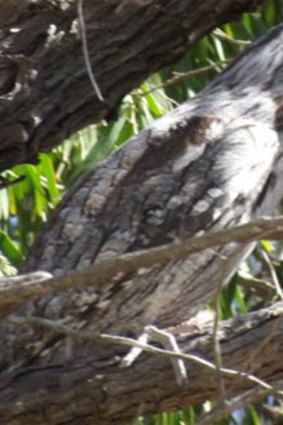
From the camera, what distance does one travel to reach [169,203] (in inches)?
98.8

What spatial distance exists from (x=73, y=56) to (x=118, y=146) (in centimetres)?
82

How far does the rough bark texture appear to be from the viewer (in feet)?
6.80

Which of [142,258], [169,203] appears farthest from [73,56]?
[142,258]

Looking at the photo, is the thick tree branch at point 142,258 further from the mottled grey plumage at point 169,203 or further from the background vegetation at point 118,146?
the background vegetation at point 118,146

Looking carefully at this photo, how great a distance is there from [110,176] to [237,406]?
3.62ft

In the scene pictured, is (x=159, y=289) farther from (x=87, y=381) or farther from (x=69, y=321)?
(x=87, y=381)

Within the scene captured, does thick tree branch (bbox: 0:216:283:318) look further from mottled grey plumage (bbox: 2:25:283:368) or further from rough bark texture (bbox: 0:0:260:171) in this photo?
mottled grey plumage (bbox: 2:25:283:368)

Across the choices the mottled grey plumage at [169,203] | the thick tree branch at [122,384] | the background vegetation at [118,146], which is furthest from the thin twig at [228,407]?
the background vegetation at [118,146]

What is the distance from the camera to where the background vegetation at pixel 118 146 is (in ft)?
9.51

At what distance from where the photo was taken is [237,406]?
1.47m

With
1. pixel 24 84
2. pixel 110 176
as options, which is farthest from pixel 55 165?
pixel 24 84

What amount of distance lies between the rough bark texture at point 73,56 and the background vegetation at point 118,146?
23.2 inches

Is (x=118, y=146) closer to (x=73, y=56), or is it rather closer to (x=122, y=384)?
(x=73, y=56)

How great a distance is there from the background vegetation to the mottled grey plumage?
0.78 ft
